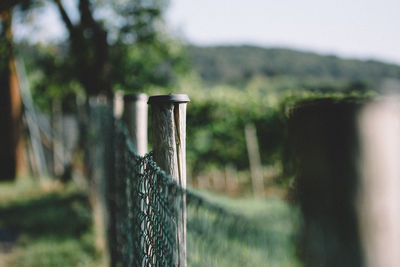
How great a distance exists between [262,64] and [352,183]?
45562 mm

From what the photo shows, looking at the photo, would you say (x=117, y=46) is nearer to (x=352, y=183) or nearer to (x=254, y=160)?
(x=254, y=160)

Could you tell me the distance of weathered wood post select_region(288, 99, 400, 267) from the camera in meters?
0.58

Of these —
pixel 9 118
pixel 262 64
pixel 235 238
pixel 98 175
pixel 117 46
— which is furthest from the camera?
pixel 262 64

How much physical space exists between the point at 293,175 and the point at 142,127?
1.95 metres

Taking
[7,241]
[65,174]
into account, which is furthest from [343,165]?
[65,174]

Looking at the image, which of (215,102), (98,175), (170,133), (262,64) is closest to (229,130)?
(215,102)

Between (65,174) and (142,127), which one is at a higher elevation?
(142,127)

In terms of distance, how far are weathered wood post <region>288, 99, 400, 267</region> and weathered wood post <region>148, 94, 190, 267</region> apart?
87 centimetres

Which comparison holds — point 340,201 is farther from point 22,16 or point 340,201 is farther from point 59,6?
point 22,16

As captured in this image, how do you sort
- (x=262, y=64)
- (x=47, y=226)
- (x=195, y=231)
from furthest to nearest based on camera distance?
(x=262, y=64) < (x=47, y=226) < (x=195, y=231)

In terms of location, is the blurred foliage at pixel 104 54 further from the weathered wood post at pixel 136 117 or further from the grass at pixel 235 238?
the grass at pixel 235 238

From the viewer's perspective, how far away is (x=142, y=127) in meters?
2.59

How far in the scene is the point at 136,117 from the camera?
8.37 feet

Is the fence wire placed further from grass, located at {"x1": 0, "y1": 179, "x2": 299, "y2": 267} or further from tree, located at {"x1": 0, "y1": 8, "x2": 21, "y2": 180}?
tree, located at {"x1": 0, "y1": 8, "x2": 21, "y2": 180}
